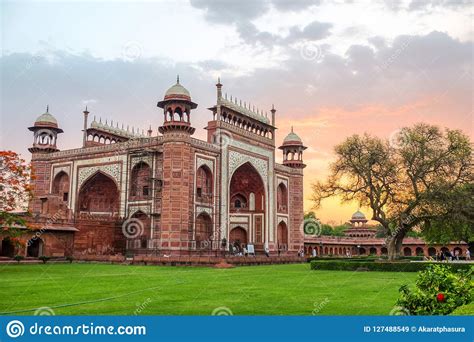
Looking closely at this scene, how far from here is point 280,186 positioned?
4400 centimetres

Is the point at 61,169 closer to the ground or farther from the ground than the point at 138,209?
farther from the ground

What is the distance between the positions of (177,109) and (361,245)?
3966 centimetres

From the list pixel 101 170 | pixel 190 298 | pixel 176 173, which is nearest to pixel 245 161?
pixel 176 173

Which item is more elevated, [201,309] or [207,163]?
[207,163]

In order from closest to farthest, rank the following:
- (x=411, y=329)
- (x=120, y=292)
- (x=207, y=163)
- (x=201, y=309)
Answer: (x=411, y=329), (x=201, y=309), (x=120, y=292), (x=207, y=163)

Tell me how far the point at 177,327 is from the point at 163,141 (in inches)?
1051

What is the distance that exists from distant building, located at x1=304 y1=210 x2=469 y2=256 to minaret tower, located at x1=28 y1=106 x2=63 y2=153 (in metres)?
29.7

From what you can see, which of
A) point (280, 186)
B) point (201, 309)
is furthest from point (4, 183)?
point (280, 186)

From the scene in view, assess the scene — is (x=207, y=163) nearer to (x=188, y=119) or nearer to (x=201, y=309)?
(x=188, y=119)

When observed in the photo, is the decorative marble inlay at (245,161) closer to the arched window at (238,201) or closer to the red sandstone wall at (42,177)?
the arched window at (238,201)

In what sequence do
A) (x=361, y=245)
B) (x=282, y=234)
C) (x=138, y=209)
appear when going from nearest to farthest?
(x=138, y=209) → (x=282, y=234) → (x=361, y=245)

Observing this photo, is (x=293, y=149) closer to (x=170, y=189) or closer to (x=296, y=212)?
(x=296, y=212)

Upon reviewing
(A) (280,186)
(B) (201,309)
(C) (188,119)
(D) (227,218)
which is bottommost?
(B) (201,309)

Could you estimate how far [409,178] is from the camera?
84.9 ft
